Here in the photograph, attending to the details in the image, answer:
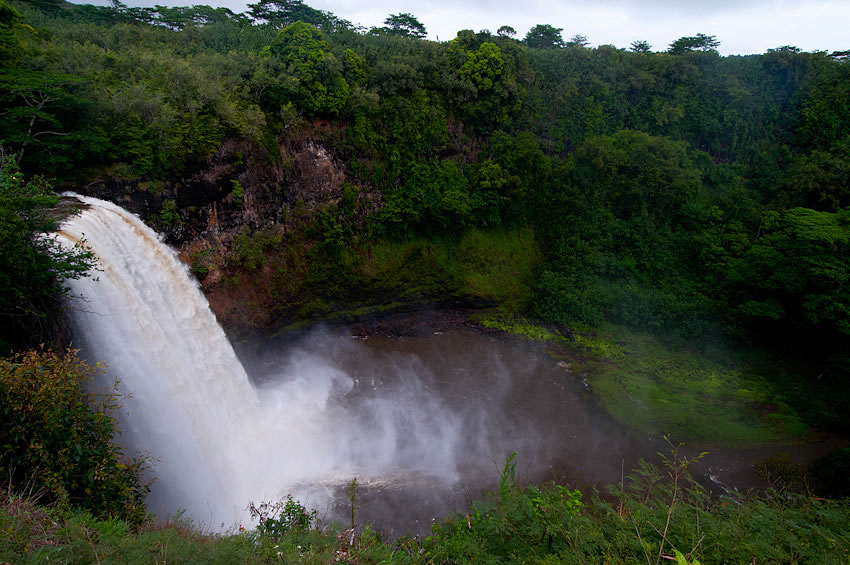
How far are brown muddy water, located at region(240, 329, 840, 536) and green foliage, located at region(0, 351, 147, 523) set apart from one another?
17.1 ft

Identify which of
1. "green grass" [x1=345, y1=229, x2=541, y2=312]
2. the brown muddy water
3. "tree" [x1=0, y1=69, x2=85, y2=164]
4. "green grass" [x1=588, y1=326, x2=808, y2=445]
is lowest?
the brown muddy water

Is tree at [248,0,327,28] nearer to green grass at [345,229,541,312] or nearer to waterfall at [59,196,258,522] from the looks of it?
green grass at [345,229,541,312]

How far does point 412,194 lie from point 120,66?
39.5 ft

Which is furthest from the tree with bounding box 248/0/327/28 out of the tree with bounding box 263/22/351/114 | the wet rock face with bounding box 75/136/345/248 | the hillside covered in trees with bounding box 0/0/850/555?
the wet rock face with bounding box 75/136/345/248

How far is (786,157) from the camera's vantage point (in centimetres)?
2406

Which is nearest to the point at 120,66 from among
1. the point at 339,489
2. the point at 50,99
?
the point at 50,99

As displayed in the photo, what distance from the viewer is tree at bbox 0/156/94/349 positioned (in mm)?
7637

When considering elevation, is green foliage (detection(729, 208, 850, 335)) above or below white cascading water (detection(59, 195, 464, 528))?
above

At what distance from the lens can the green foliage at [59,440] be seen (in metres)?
5.96

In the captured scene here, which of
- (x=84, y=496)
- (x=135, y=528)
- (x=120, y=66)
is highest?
(x=120, y=66)

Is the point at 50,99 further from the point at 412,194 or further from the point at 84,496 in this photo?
the point at 412,194

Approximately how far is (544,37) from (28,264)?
33.2 metres

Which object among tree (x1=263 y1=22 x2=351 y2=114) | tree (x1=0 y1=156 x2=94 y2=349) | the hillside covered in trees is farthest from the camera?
tree (x1=263 y1=22 x2=351 y2=114)

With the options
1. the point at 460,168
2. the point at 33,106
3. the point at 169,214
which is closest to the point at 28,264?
the point at 33,106
